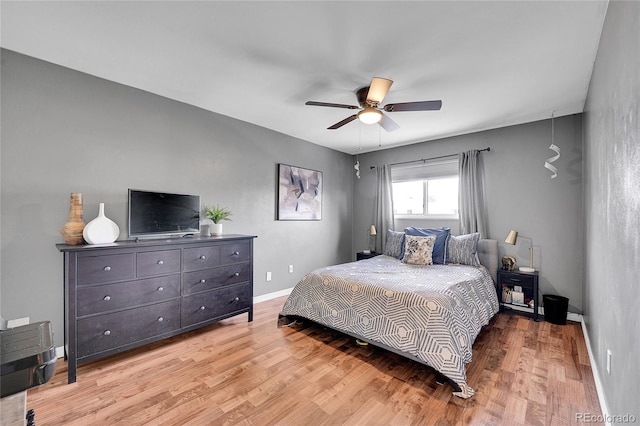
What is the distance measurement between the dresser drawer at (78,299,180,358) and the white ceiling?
2.15 meters

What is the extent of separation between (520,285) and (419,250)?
1.30m

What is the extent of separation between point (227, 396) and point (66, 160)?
2441mm

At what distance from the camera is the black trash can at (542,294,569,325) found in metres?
3.21

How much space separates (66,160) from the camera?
2.46 metres

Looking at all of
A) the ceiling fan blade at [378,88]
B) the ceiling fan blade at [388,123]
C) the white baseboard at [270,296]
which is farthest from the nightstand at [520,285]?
the white baseboard at [270,296]

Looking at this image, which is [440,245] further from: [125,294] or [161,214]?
[125,294]

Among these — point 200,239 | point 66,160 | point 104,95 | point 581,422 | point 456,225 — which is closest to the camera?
point 581,422

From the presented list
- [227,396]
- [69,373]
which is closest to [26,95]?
[69,373]

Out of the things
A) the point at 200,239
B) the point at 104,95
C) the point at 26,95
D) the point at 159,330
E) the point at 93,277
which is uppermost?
the point at 104,95

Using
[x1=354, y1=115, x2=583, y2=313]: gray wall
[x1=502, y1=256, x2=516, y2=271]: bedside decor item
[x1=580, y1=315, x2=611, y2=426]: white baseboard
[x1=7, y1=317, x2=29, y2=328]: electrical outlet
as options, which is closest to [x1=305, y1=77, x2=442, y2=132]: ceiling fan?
[x1=354, y1=115, x2=583, y2=313]: gray wall

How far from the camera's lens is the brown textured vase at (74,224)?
2.27 meters

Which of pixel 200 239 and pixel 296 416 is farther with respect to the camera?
pixel 200 239

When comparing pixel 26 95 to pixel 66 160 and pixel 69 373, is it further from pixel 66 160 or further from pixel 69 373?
pixel 69 373

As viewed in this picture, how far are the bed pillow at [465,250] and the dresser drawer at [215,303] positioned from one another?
8.89 feet
